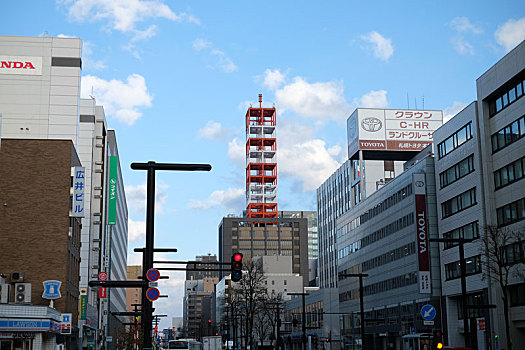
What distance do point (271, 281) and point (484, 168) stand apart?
12572cm

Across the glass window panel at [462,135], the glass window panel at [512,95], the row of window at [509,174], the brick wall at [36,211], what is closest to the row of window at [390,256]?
the glass window panel at [462,135]

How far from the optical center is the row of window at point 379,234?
3455 inches

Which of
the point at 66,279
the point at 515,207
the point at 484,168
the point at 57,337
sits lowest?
the point at 57,337

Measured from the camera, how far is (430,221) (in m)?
82.5

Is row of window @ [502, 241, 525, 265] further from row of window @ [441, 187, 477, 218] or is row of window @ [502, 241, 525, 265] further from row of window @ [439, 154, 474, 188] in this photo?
row of window @ [439, 154, 474, 188]

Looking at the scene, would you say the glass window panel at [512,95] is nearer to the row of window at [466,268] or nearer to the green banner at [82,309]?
the row of window at [466,268]

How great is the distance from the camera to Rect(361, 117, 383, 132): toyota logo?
12306 centimetres

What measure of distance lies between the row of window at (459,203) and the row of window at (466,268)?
5429 mm

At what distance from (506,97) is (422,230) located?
21.5 metres

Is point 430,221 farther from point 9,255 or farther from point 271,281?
point 271,281

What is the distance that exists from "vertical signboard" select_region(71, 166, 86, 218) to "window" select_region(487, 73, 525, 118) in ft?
127

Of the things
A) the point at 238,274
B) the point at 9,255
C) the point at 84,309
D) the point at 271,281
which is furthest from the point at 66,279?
the point at 271,281

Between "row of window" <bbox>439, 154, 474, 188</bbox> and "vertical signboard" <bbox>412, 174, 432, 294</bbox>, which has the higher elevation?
"row of window" <bbox>439, 154, 474, 188</bbox>

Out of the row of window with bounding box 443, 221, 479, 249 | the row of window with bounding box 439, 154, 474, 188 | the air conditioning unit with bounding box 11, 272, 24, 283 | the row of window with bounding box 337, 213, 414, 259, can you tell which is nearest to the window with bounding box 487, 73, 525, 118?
the row of window with bounding box 439, 154, 474, 188
